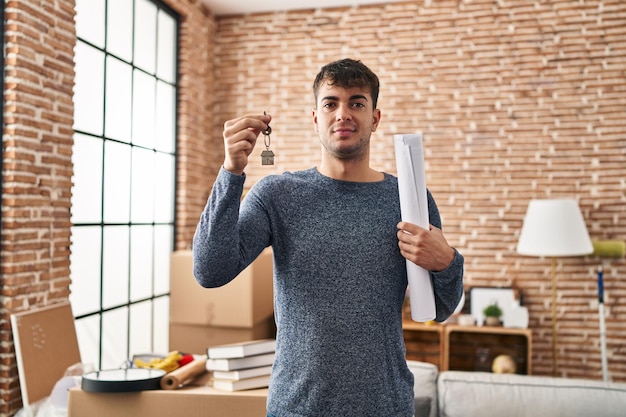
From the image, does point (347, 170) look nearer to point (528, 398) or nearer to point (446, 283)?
point (446, 283)

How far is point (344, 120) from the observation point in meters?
1.31

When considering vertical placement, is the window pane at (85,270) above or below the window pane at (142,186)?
below

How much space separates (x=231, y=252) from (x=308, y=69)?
357cm

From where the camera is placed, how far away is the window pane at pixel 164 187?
4062 millimetres

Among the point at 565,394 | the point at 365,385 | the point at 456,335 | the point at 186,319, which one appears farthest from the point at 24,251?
the point at 456,335

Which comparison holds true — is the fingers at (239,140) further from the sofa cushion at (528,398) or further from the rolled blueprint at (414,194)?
the sofa cushion at (528,398)

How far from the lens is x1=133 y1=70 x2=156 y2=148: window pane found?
3760mm

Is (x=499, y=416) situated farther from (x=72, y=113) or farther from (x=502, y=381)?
(x=72, y=113)

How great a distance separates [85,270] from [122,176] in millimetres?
684

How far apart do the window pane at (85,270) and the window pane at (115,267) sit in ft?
0.25

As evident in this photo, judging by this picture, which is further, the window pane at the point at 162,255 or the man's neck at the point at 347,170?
the window pane at the point at 162,255

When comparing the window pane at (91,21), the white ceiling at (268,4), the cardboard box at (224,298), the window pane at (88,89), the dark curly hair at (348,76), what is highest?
the white ceiling at (268,4)

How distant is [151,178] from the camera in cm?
396

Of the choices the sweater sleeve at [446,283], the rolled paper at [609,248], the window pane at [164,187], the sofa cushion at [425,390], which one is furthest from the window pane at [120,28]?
the rolled paper at [609,248]
